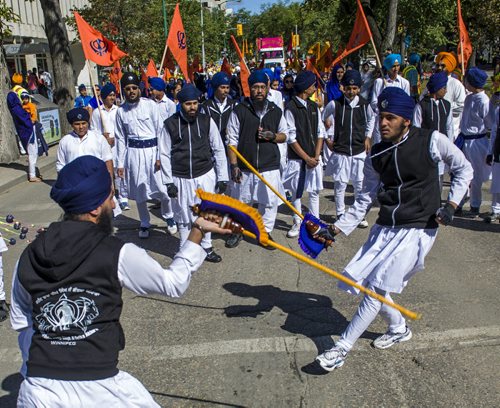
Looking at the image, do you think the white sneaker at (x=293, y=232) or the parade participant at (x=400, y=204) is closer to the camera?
the parade participant at (x=400, y=204)

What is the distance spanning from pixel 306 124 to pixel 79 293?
17.9 ft

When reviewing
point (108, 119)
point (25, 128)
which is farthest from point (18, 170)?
point (108, 119)

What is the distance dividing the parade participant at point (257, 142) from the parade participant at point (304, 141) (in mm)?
323

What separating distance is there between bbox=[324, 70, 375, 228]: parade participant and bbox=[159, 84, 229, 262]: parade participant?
199 cm

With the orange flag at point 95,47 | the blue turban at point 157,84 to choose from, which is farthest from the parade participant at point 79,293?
the orange flag at point 95,47

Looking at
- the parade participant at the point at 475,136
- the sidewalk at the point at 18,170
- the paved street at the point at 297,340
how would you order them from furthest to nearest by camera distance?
the sidewalk at the point at 18,170, the parade participant at the point at 475,136, the paved street at the point at 297,340

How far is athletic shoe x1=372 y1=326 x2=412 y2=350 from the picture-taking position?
14.5 ft

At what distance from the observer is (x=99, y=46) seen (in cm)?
1051

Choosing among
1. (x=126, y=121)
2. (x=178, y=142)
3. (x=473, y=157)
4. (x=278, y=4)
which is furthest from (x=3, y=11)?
(x=278, y=4)

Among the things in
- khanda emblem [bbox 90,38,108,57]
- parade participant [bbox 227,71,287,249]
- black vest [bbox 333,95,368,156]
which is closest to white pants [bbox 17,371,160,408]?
parade participant [bbox 227,71,287,249]

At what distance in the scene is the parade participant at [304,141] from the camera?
288 inches

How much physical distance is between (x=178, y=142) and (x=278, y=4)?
88549mm

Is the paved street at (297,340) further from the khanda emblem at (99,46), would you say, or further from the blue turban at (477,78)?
the khanda emblem at (99,46)

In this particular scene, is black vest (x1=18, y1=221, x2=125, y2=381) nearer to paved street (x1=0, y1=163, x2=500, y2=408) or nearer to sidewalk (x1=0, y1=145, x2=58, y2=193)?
paved street (x1=0, y1=163, x2=500, y2=408)
